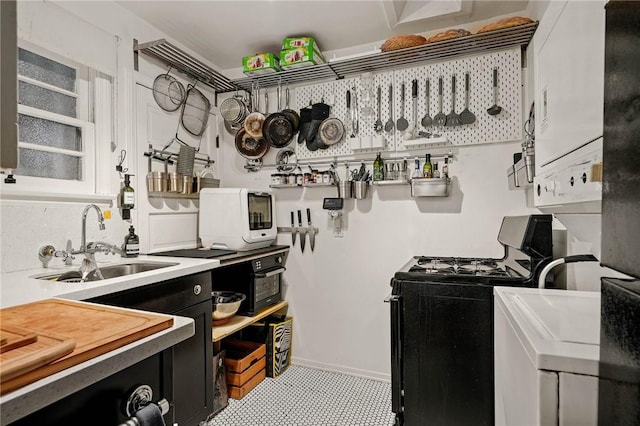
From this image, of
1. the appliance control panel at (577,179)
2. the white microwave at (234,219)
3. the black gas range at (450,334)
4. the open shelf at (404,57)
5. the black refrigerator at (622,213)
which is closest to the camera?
the black refrigerator at (622,213)

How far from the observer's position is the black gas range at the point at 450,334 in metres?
1.67

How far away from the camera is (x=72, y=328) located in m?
0.78

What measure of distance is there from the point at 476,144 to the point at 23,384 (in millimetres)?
2540

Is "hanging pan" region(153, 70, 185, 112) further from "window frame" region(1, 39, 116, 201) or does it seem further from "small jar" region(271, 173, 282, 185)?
"small jar" region(271, 173, 282, 185)

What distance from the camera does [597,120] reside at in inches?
30.2

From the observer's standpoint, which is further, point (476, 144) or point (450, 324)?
point (476, 144)

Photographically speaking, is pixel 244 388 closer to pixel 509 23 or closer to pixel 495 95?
pixel 495 95

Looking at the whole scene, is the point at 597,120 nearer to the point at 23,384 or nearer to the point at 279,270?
the point at 23,384

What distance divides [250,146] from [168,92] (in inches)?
29.4

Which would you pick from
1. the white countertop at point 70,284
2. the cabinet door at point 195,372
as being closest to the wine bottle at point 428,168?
the white countertop at point 70,284

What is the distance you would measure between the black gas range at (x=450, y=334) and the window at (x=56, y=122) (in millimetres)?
1975

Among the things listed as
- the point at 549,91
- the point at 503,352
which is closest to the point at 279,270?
the point at 503,352

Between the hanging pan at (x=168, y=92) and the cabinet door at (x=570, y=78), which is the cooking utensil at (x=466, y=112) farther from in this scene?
the hanging pan at (x=168, y=92)

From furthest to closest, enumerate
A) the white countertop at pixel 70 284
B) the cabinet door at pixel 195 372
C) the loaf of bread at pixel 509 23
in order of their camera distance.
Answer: the loaf of bread at pixel 509 23 < the cabinet door at pixel 195 372 < the white countertop at pixel 70 284
